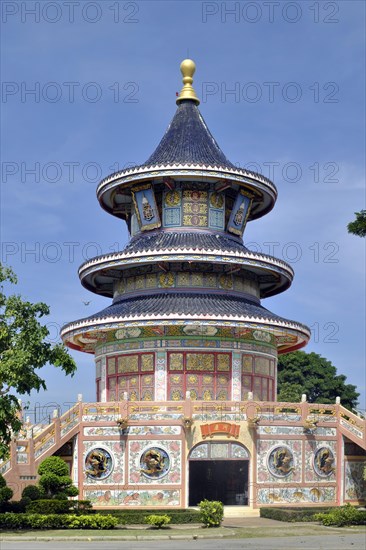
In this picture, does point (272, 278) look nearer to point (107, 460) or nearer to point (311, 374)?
point (107, 460)

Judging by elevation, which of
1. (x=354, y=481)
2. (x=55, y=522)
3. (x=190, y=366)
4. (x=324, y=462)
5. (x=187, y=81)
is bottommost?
(x=55, y=522)

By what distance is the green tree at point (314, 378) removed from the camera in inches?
3652

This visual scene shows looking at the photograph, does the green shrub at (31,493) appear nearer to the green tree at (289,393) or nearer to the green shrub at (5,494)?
the green shrub at (5,494)

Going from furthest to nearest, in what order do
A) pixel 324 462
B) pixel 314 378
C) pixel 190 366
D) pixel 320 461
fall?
1. pixel 314 378
2. pixel 190 366
3. pixel 324 462
4. pixel 320 461

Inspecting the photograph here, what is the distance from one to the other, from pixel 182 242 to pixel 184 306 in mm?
4827

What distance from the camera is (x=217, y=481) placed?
175 feet

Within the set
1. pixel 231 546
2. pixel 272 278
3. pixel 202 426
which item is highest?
pixel 272 278

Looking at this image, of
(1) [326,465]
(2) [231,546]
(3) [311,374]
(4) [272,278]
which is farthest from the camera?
(3) [311,374]

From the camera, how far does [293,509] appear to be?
149 ft

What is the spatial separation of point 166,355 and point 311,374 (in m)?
43.6

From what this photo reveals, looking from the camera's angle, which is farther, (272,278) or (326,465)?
(272,278)

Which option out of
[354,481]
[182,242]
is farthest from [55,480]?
[182,242]

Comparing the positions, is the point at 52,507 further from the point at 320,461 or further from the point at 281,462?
the point at 320,461

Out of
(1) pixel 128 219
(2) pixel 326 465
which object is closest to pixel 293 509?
(2) pixel 326 465
